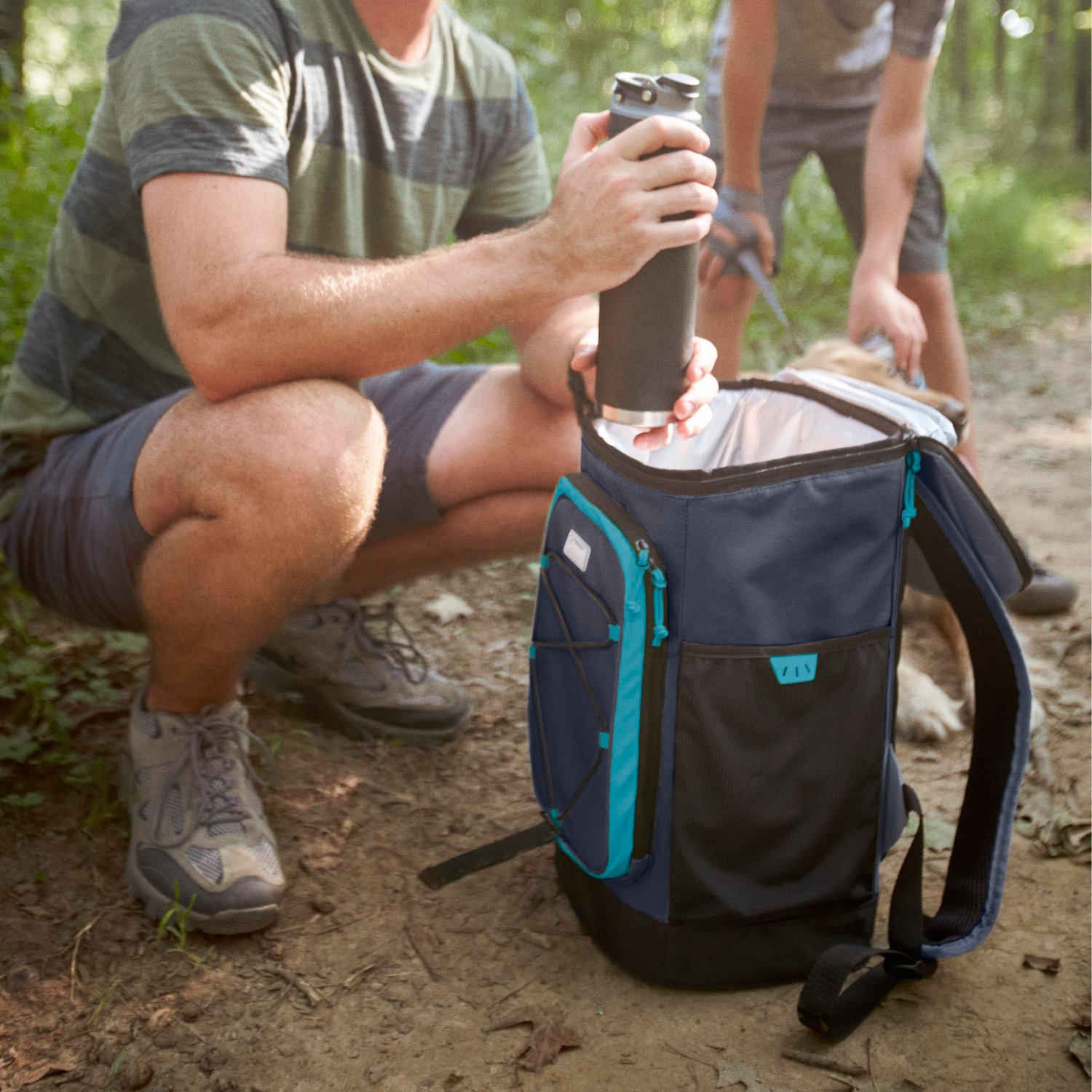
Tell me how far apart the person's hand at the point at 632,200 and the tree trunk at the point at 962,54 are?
17.7 m

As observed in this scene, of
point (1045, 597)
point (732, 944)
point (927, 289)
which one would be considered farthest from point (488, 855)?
point (927, 289)

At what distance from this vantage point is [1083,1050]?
147 centimetres

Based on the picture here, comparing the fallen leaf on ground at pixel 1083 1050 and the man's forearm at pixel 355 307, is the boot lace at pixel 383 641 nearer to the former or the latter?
the man's forearm at pixel 355 307

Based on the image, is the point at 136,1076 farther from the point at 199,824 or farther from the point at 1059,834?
the point at 1059,834

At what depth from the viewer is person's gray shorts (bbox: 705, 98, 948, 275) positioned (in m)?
3.00

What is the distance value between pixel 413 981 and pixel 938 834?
1.00m

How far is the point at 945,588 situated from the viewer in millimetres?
1552

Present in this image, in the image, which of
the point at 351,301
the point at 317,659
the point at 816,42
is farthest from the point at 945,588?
the point at 816,42

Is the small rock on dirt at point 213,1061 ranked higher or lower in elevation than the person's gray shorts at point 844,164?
lower

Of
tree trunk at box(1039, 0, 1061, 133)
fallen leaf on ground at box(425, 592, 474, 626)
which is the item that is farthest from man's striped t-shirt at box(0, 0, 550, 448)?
tree trunk at box(1039, 0, 1061, 133)

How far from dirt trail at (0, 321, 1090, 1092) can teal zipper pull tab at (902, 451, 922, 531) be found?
2.37 ft

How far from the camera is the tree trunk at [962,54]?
56.4 feet

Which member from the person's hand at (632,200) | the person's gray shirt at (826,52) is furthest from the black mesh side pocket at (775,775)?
the person's gray shirt at (826,52)

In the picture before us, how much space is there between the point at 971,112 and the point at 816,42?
17.9 meters
